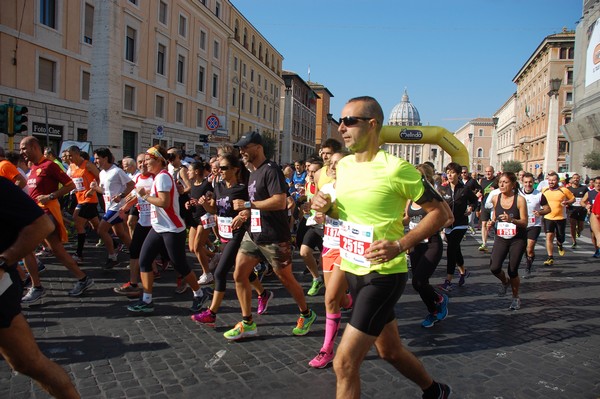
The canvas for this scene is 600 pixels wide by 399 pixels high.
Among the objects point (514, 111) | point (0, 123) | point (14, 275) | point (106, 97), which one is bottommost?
point (14, 275)

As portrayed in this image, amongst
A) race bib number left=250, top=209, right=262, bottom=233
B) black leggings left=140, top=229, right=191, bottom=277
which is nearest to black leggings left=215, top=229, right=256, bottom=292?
race bib number left=250, top=209, right=262, bottom=233

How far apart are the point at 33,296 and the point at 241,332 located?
9.29 feet

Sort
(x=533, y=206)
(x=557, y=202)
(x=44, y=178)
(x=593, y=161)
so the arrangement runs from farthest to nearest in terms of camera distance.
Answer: (x=593, y=161) → (x=557, y=202) → (x=533, y=206) → (x=44, y=178)

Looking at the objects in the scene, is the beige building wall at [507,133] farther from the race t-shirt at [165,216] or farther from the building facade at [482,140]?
the race t-shirt at [165,216]

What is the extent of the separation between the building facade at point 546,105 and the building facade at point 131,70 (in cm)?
3317

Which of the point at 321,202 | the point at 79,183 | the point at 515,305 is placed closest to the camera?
the point at 321,202

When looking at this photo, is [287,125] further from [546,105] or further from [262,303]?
[262,303]

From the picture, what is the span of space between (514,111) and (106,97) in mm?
84291

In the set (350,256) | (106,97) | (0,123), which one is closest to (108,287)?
(350,256)

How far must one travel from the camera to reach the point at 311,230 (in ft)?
21.5

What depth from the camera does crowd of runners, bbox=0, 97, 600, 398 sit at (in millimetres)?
2691

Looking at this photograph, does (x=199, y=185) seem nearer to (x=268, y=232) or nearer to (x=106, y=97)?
(x=268, y=232)

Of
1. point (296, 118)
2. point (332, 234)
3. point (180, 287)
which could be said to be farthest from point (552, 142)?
point (332, 234)

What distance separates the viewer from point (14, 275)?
254cm
